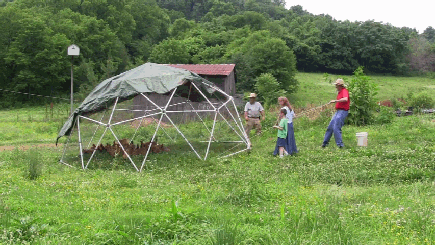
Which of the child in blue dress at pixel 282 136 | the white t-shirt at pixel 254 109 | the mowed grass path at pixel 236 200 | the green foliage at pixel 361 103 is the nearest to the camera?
the mowed grass path at pixel 236 200

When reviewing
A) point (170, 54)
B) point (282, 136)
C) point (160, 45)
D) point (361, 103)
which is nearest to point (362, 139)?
point (282, 136)

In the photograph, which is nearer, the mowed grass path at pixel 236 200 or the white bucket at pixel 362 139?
the mowed grass path at pixel 236 200

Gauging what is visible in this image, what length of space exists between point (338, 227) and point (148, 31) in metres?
67.1

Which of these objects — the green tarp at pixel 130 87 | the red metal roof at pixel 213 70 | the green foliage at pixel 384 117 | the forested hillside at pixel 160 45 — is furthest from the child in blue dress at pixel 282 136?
the forested hillside at pixel 160 45

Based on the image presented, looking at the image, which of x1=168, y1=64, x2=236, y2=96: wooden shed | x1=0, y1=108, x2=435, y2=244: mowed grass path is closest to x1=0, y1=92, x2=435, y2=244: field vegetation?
x1=0, y1=108, x2=435, y2=244: mowed grass path

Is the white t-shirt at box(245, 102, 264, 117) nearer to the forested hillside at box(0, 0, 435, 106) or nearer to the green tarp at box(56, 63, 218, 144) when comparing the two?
the green tarp at box(56, 63, 218, 144)

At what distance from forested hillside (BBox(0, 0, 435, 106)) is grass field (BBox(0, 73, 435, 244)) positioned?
25.6m

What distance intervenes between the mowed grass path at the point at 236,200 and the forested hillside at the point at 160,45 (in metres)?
Answer: 25.8

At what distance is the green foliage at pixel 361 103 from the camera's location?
15.3m

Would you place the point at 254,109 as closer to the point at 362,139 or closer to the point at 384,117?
the point at 362,139

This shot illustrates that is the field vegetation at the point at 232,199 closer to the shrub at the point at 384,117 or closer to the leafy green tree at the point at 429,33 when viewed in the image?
the shrub at the point at 384,117

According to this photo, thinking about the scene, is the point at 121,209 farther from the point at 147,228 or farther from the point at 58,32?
the point at 58,32

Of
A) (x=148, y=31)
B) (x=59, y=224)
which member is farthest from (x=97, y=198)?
(x=148, y=31)

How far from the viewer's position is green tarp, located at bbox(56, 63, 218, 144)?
1123 centimetres
